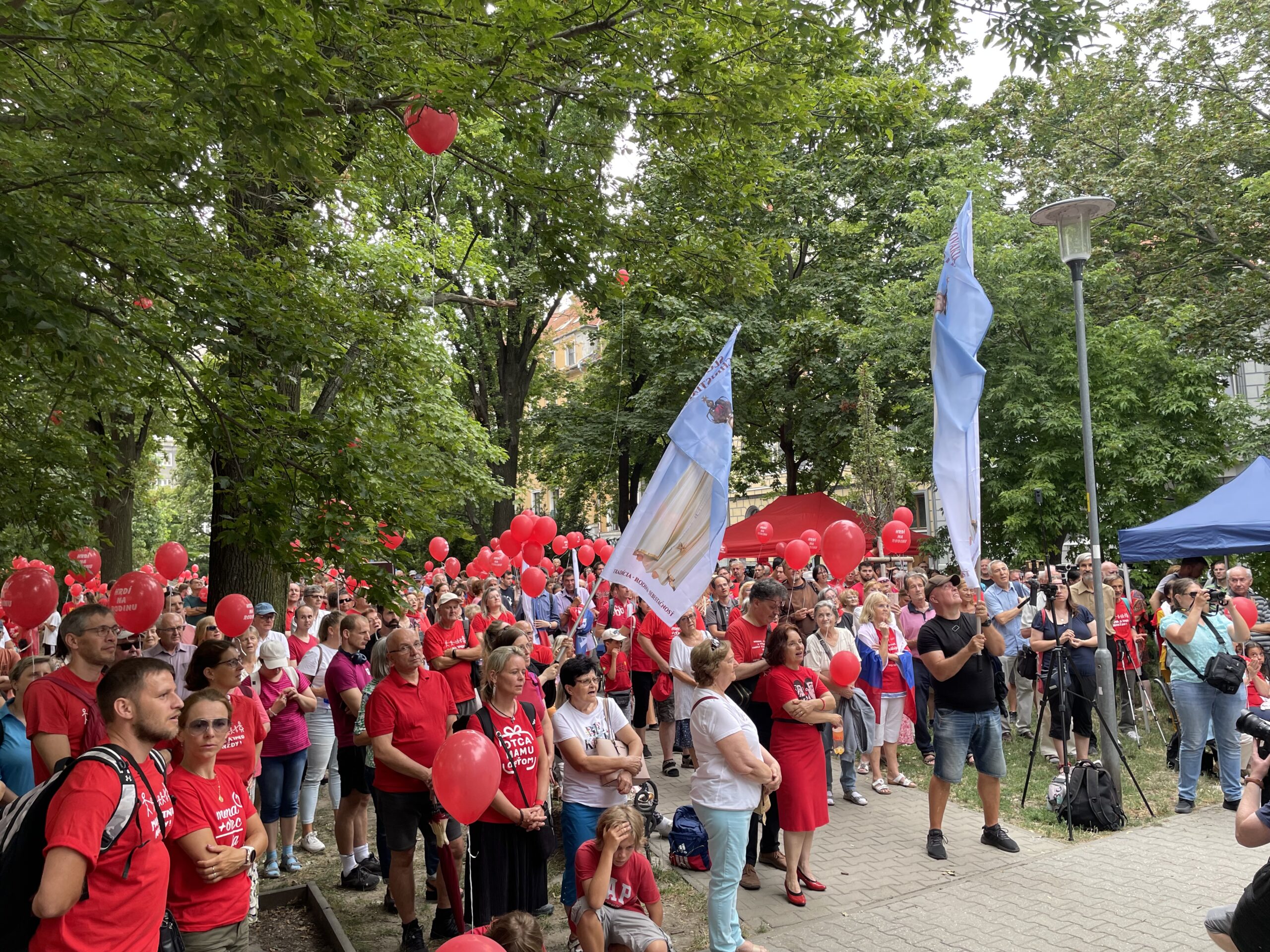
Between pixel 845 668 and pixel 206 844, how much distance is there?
477 centimetres

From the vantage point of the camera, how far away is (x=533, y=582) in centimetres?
1270

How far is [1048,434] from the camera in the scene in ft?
62.7

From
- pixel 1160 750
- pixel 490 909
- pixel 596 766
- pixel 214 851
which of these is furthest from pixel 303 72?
pixel 1160 750

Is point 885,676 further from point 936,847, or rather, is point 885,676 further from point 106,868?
point 106,868

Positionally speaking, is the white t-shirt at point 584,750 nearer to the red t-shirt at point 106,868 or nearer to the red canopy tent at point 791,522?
the red t-shirt at point 106,868

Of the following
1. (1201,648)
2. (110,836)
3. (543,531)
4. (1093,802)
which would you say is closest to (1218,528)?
(1201,648)

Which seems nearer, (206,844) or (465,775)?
(206,844)

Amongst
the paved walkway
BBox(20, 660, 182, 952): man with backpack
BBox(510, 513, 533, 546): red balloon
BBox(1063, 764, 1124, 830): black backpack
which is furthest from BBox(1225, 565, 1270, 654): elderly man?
BBox(20, 660, 182, 952): man with backpack

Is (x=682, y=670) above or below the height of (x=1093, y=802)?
above

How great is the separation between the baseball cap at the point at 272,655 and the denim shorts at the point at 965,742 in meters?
4.90

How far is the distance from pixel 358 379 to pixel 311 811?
3.62m

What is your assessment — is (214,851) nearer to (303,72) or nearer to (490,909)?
(490,909)

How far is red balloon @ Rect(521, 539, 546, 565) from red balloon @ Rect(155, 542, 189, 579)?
14.8 feet

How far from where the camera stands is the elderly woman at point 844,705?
7879mm
